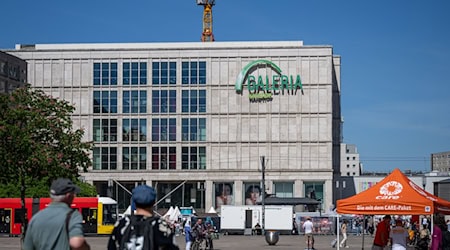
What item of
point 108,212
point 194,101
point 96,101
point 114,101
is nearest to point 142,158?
point 114,101

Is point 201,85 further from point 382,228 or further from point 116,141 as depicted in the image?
point 382,228

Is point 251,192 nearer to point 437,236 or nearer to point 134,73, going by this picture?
point 134,73

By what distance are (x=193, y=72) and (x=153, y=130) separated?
7549 mm

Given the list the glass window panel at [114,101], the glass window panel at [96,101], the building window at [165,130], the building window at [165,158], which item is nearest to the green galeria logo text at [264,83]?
the building window at [165,130]

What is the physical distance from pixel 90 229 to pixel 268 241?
18.1 m

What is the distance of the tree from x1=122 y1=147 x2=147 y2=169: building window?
171 feet

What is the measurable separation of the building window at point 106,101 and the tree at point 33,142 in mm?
52719

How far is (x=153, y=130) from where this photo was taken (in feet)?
300

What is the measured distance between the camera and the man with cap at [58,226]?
7.21m

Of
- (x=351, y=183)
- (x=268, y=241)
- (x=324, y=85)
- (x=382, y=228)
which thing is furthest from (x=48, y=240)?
(x=351, y=183)

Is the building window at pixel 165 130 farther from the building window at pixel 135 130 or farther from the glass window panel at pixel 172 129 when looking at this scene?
the building window at pixel 135 130

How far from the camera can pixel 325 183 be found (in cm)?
9075

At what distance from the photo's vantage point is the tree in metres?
35.8

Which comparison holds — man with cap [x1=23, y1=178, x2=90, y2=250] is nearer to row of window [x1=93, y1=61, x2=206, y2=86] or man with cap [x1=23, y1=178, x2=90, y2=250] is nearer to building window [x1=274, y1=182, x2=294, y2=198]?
row of window [x1=93, y1=61, x2=206, y2=86]
